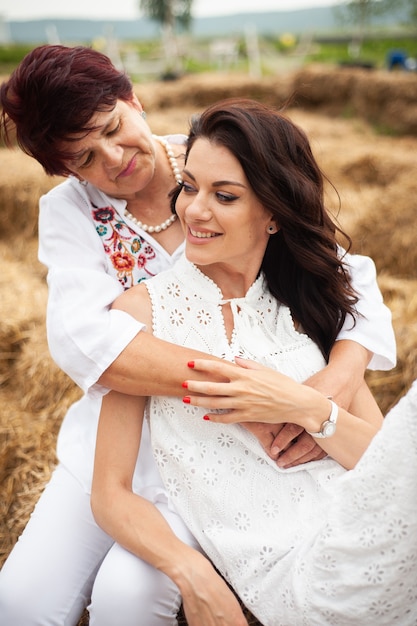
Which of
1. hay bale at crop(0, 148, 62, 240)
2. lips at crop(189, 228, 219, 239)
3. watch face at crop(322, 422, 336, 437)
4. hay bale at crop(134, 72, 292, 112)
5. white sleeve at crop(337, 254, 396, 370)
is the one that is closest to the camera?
watch face at crop(322, 422, 336, 437)

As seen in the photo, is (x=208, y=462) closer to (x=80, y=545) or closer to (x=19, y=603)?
(x=80, y=545)

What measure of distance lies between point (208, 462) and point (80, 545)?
21.9 inches

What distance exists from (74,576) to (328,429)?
95cm

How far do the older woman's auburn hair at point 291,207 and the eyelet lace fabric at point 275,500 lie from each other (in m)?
0.09

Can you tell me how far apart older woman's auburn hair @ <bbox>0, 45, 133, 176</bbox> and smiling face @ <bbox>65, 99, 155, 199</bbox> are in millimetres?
34

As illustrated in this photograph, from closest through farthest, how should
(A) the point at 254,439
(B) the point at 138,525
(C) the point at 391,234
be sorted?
1. (B) the point at 138,525
2. (A) the point at 254,439
3. (C) the point at 391,234

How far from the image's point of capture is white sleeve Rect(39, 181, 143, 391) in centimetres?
175

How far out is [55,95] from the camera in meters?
1.85

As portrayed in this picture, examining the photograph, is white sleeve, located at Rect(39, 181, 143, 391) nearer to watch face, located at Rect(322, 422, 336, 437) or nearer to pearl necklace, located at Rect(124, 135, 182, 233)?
pearl necklace, located at Rect(124, 135, 182, 233)

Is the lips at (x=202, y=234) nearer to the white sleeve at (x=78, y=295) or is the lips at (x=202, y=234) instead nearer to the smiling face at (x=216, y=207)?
the smiling face at (x=216, y=207)

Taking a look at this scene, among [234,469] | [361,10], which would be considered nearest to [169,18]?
[361,10]

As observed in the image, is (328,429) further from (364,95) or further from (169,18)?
(169,18)

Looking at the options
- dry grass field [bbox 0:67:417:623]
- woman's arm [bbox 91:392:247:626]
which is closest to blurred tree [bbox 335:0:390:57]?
dry grass field [bbox 0:67:417:623]

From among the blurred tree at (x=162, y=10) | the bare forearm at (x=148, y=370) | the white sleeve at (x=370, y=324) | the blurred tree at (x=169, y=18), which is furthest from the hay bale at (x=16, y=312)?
the blurred tree at (x=162, y=10)
